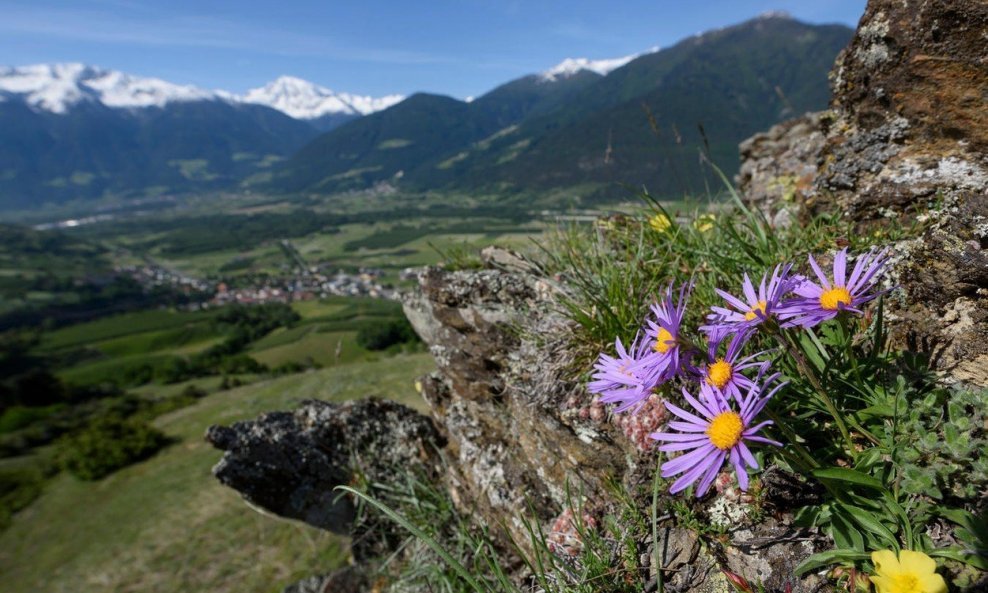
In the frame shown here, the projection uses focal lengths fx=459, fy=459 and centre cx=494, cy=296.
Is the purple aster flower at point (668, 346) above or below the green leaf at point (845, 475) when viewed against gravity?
above

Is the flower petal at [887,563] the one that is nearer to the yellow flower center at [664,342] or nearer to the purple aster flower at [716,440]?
the purple aster flower at [716,440]

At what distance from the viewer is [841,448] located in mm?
1876

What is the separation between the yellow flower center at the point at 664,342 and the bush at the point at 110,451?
97.5 feet

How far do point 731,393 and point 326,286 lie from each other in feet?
414

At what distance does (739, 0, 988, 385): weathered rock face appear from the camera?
2164 millimetres

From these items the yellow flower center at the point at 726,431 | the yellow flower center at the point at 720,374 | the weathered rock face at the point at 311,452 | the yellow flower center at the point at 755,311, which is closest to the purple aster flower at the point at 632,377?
the yellow flower center at the point at 720,374

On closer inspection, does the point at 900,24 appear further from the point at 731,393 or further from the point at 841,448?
the point at 731,393

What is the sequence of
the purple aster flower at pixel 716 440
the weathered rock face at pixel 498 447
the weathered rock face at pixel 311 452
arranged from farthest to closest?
the weathered rock face at pixel 311 452
the weathered rock face at pixel 498 447
the purple aster flower at pixel 716 440

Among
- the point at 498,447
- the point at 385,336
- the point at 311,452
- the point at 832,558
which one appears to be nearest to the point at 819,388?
the point at 832,558

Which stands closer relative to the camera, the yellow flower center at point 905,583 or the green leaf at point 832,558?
the yellow flower center at point 905,583

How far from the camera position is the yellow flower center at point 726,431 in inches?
56.7

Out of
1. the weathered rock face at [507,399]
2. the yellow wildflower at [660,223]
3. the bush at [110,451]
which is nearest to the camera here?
the weathered rock face at [507,399]

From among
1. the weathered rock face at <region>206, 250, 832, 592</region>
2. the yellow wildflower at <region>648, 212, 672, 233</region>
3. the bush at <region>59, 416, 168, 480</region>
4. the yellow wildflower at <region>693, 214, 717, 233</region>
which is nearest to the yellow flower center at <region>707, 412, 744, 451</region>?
the weathered rock face at <region>206, 250, 832, 592</region>

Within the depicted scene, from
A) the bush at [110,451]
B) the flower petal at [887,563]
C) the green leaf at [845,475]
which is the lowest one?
the bush at [110,451]
